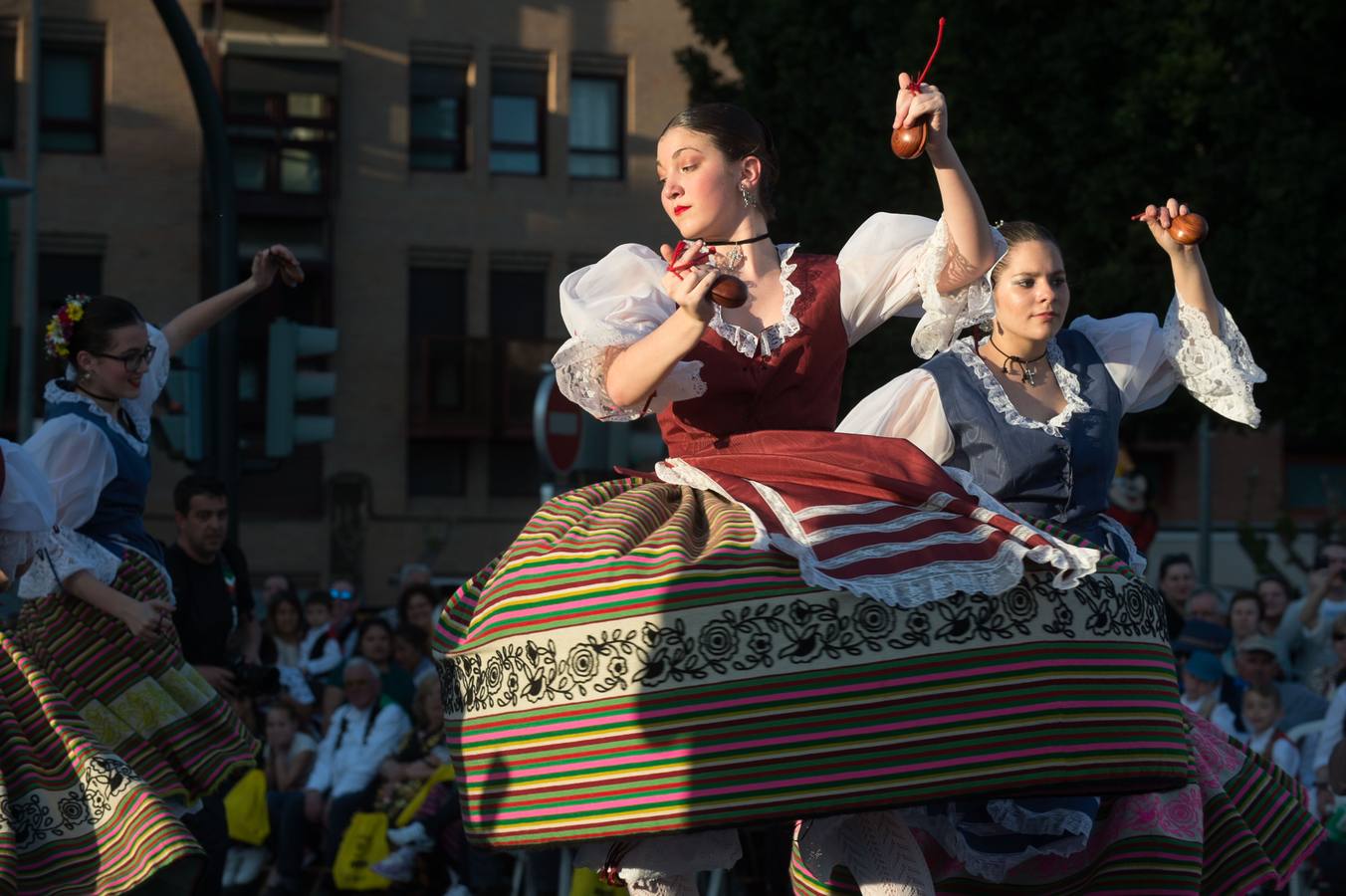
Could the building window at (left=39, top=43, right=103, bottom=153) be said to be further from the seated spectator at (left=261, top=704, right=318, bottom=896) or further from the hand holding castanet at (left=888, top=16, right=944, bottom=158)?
the hand holding castanet at (left=888, top=16, right=944, bottom=158)

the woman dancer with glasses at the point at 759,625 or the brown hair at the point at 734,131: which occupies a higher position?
the brown hair at the point at 734,131

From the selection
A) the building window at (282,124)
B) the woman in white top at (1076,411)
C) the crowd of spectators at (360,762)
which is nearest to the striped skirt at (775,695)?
the woman in white top at (1076,411)

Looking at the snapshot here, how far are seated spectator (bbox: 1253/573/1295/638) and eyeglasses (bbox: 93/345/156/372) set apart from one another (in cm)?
696

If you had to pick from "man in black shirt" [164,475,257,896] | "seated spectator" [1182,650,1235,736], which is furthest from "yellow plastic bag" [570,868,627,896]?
"seated spectator" [1182,650,1235,736]

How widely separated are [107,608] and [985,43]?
13820mm

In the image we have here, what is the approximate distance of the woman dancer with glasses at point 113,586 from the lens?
20.3 ft

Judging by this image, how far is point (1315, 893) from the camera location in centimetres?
928

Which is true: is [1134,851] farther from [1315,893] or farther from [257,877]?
[257,877]

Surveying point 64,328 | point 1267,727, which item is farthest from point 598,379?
point 1267,727

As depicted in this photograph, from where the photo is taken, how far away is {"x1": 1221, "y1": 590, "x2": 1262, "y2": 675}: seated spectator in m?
11.2

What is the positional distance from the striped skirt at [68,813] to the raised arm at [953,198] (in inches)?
99.9

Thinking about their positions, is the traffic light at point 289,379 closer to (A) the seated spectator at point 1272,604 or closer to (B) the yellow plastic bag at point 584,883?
(B) the yellow plastic bag at point 584,883

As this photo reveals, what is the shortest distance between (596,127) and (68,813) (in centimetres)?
2448

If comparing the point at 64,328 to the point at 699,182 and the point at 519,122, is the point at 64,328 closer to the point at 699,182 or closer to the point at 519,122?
the point at 699,182
